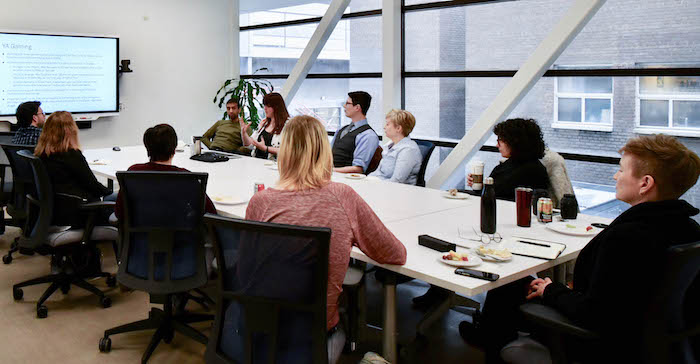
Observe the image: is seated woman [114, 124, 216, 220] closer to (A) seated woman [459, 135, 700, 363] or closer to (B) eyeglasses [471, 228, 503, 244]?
(B) eyeglasses [471, 228, 503, 244]

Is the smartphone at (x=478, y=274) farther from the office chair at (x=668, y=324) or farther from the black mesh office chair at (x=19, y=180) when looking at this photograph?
the black mesh office chair at (x=19, y=180)

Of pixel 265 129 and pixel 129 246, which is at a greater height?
pixel 265 129

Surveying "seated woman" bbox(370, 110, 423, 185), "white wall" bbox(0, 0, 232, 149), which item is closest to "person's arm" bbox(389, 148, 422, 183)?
"seated woman" bbox(370, 110, 423, 185)

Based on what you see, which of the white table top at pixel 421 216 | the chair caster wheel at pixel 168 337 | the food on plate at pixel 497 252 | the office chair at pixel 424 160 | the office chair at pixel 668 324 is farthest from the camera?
the office chair at pixel 424 160

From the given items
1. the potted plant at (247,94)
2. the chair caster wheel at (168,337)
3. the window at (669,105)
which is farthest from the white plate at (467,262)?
the potted plant at (247,94)

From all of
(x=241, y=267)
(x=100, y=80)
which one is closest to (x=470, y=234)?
(x=241, y=267)

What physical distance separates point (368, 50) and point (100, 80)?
305 cm

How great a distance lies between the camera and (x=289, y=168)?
6.95ft

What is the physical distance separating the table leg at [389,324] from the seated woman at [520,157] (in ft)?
3.78

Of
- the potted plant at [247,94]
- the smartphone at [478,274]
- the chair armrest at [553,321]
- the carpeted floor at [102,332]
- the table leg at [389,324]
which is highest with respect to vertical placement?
the potted plant at [247,94]

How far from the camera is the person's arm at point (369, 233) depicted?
2086 millimetres

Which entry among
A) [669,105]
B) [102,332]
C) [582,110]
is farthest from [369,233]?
[582,110]

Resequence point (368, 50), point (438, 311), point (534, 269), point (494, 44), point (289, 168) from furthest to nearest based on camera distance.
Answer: point (368, 50) → point (494, 44) → point (438, 311) → point (534, 269) → point (289, 168)

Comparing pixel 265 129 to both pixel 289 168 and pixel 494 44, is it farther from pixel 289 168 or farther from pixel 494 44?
pixel 289 168
